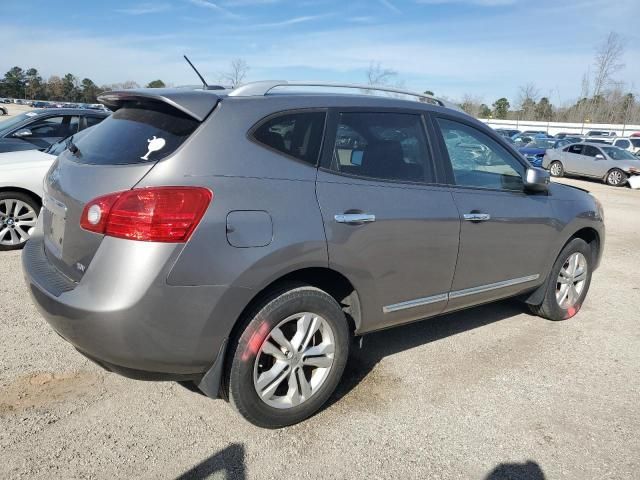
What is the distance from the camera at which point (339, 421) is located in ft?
9.86

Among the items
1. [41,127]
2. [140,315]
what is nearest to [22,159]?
[41,127]

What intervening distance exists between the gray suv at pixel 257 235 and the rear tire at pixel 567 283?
45.1 inches

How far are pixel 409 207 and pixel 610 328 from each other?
2744 mm

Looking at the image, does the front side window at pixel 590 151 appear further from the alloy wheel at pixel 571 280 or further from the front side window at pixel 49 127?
the front side window at pixel 49 127

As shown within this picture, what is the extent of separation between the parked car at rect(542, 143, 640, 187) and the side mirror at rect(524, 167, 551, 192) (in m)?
17.9

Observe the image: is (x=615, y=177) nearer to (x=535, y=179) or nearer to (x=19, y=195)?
(x=535, y=179)

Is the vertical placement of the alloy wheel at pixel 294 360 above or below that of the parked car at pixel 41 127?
below

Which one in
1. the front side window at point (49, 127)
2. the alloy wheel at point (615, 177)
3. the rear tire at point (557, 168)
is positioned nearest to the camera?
the front side window at point (49, 127)

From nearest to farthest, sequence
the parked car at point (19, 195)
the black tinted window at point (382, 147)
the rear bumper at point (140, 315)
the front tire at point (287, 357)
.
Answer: the rear bumper at point (140, 315), the front tire at point (287, 357), the black tinted window at point (382, 147), the parked car at point (19, 195)

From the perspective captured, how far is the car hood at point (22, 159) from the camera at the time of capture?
19.4ft

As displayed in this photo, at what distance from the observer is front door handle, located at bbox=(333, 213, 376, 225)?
2854 millimetres

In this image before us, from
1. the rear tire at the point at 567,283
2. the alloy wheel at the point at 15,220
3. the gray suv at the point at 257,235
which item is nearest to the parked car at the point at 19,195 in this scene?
the alloy wheel at the point at 15,220

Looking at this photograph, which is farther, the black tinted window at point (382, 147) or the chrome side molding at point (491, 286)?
the chrome side molding at point (491, 286)

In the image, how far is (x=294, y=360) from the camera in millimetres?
2846
